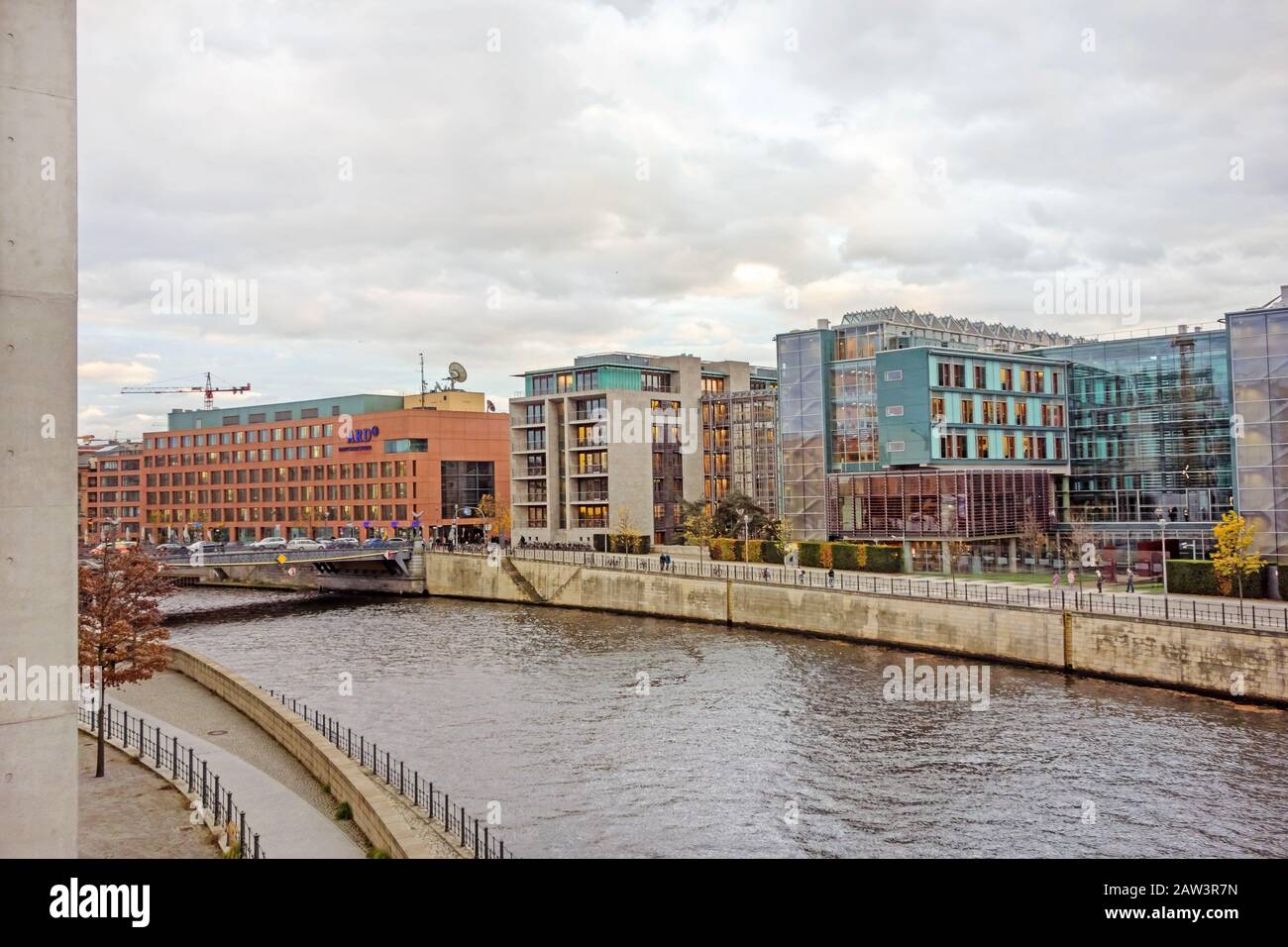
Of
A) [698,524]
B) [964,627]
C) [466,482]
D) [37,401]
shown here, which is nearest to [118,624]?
[37,401]

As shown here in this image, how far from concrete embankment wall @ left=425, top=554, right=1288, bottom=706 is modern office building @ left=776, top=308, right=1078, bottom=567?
45.3ft

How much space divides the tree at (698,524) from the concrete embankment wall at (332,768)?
141 ft

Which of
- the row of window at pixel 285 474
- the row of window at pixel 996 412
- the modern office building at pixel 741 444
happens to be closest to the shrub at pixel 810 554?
the row of window at pixel 996 412

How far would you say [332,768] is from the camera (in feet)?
82.8

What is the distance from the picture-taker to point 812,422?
3140 inches

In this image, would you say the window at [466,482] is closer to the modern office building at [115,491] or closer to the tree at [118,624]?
the modern office building at [115,491]

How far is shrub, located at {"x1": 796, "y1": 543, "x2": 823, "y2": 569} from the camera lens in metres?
67.7

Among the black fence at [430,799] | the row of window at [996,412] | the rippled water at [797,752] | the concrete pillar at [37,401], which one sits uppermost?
the row of window at [996,412]

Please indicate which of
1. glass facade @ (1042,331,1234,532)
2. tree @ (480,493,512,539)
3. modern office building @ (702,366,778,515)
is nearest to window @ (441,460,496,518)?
tree @ (480,493,512,539)

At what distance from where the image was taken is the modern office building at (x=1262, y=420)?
56.4 metres

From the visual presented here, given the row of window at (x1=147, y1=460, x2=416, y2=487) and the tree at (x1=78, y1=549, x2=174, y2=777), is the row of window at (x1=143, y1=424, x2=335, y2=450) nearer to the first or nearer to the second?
the row of window at (x1=147, y1=460, x2=416, y2=487)
